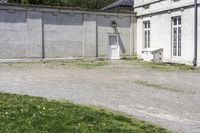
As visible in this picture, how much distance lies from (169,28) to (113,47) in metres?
5.47

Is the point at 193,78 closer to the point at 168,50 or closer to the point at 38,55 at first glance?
the point at 168,50

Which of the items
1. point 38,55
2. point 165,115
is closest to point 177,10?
point 38,55

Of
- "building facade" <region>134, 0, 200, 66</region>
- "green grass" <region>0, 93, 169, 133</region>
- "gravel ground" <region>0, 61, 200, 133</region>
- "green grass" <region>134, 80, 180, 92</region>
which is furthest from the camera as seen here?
"building facade" <region>134, 0, 200, 66</region>

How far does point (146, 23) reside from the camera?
97.8 feet

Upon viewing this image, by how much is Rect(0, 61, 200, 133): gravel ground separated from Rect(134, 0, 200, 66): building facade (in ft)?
20.1

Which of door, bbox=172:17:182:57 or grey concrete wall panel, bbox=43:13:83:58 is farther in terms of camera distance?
grey concrete wall panel, bbox=43:13:83:58

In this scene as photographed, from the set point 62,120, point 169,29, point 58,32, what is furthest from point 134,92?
point 58,32

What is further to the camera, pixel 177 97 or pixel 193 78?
pixel 193 78

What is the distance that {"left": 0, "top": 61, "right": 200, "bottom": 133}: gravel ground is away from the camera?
9.09 meters

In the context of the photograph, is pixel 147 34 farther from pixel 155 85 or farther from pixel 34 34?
pixel 155 85

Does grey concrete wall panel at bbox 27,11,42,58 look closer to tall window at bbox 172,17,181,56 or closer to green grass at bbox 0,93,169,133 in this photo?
tall window at bbox 172,17,181,56

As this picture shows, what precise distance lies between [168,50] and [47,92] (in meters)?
15.5

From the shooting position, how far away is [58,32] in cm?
2750

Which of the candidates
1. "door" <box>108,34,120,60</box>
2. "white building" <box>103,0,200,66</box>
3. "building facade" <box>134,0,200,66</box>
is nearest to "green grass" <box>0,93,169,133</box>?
"white building" <box>103,0,200,66</box>
